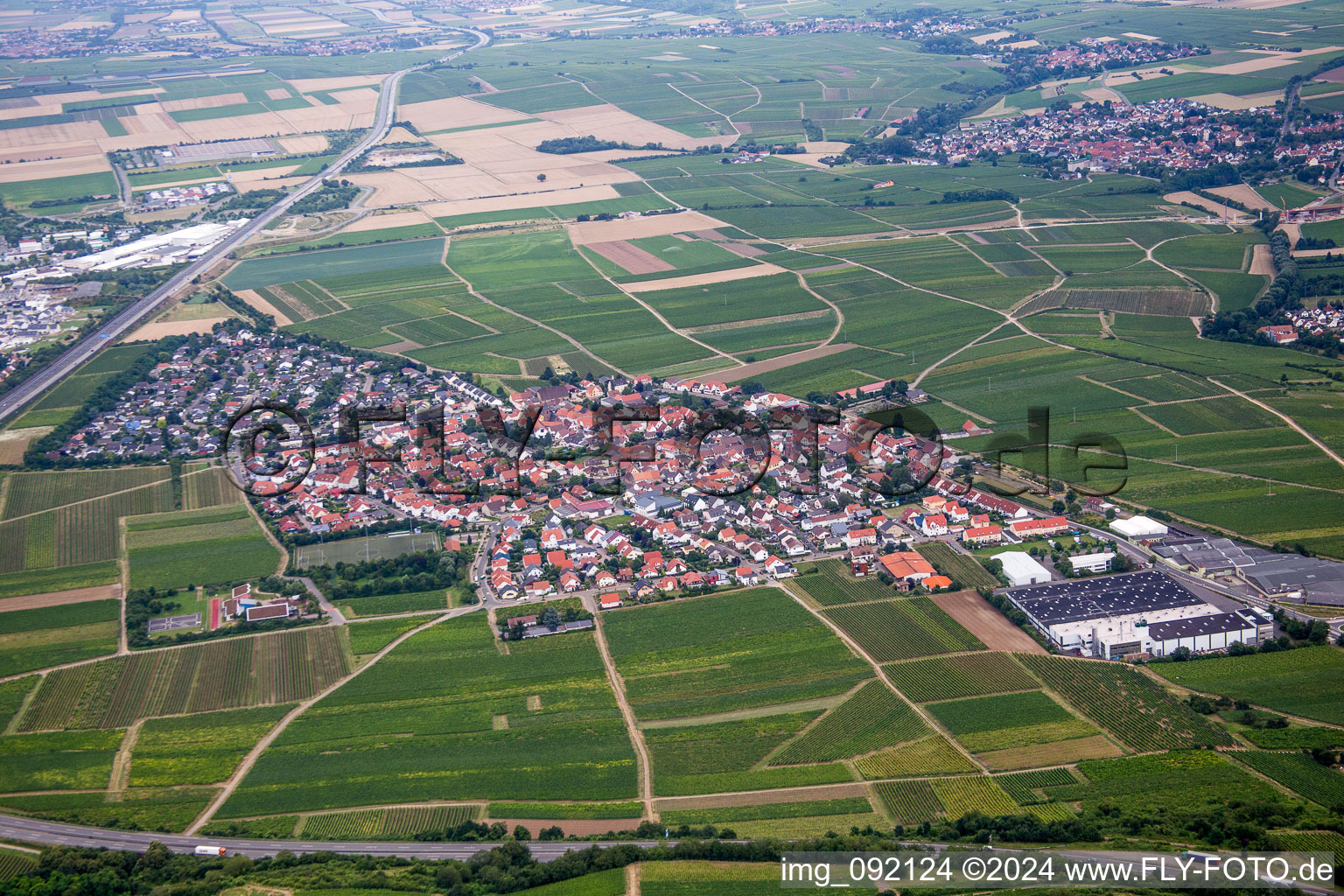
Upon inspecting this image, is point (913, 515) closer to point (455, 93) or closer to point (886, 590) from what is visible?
point (886, 590)

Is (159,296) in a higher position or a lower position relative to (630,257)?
higher

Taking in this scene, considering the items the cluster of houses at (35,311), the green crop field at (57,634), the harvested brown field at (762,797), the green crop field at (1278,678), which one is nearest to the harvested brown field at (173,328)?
the cluster of houses at (35,311)

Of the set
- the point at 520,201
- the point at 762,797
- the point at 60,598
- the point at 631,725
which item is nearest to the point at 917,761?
the point at 762,797

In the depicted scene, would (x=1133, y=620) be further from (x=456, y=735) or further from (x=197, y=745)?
(x=197, y=745)

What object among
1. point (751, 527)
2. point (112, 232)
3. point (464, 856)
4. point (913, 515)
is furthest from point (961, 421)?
point (112, 232)

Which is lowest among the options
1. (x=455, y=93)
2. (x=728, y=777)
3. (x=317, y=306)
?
(x=728, y=777)

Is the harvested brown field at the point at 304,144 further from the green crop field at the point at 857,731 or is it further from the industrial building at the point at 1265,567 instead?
the green crop field at the point at 857,731

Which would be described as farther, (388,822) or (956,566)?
(956,566)
